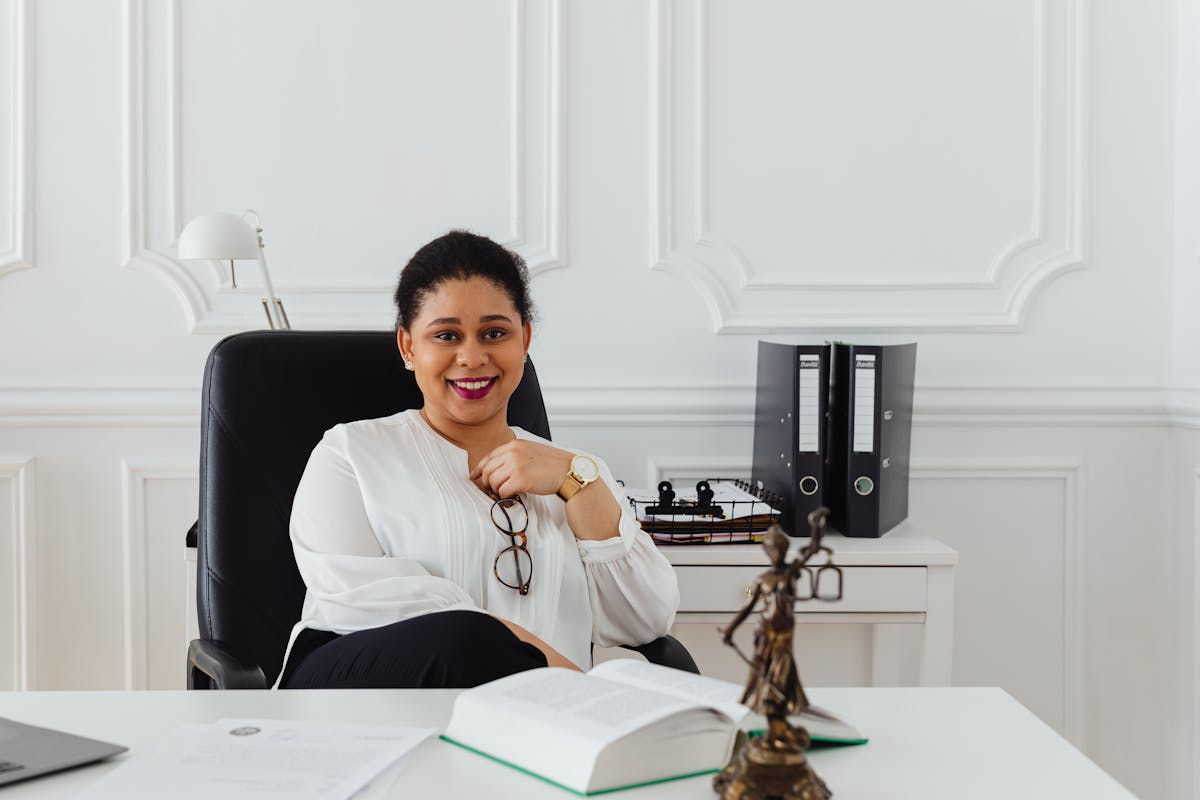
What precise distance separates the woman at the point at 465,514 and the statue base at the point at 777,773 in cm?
69

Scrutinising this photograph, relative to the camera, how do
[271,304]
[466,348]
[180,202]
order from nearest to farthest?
[466,348], [271,304], [180,202]

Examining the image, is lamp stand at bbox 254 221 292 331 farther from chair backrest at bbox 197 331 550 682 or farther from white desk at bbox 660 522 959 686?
white desk at bbox 660 522 959 686

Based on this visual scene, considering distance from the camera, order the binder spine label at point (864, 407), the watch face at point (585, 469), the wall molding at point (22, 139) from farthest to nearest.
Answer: the wall molding at point (22, 139)
the binder spine label at point (864, 407)
the watch face at point (585, 469)

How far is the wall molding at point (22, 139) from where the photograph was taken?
2.43 metres

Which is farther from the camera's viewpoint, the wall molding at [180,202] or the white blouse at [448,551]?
the wall molding at [180,202]

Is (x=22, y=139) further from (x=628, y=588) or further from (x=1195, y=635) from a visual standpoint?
(x=1195, y=635)

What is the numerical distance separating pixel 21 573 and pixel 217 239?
94 cm

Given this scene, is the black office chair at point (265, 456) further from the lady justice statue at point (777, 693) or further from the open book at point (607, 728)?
the lady justice statue at point (777, 693)

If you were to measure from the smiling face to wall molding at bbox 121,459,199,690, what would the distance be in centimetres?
94

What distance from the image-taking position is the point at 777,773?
819 mm

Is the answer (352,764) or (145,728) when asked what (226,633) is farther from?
(352,764)

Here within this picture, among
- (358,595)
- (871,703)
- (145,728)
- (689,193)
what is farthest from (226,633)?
(689,193)

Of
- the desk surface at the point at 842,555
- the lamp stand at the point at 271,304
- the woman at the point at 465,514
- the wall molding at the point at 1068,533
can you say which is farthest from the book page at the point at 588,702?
the wall molding at the point at 1068,533

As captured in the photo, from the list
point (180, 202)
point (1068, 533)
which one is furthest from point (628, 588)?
point (180, 202)
